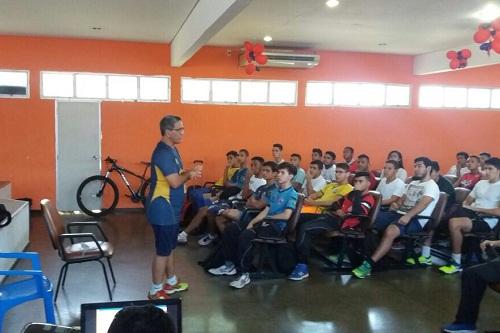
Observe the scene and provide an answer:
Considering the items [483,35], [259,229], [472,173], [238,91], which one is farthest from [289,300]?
[238,91]

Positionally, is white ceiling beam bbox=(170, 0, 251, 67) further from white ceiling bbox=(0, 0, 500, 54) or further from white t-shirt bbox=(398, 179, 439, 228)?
white t-shirt bbox=(398, 179, 439, 228)

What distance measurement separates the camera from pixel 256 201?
5.06 metres

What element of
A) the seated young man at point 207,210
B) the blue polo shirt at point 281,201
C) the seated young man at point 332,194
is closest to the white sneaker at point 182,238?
the seated young man at point 207,210

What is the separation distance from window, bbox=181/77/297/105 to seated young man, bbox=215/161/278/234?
285 centimetres

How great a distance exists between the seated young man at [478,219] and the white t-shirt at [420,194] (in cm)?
26

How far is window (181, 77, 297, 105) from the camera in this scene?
7.89m

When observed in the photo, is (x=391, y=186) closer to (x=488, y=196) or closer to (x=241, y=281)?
(x=488, y=196)

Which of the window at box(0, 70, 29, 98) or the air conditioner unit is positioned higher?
the air conditioner unit

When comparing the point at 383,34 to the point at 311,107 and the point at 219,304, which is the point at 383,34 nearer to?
the point at 311,107

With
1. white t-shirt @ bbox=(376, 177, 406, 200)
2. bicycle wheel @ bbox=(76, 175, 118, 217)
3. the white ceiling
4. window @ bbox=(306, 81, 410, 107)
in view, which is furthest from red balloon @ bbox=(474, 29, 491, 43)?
bicycle wheel @ bbox=(76, 175, 118, 217)

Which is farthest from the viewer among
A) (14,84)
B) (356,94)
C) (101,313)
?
(356,94)

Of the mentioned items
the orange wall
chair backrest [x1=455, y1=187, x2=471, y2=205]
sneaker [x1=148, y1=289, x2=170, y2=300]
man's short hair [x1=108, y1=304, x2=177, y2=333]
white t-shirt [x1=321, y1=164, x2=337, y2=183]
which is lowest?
sneaker [x1=148, y1=289, x2=170, y2=300]

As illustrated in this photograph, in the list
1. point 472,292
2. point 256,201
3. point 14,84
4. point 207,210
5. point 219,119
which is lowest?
point 472,292

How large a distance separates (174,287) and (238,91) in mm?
4591
